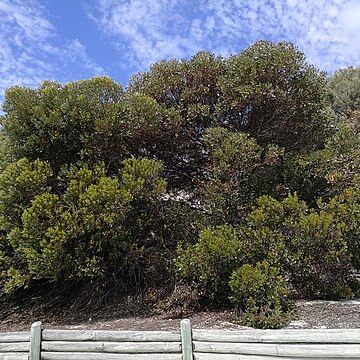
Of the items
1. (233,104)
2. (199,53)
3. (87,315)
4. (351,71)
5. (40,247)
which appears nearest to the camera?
(40,247)

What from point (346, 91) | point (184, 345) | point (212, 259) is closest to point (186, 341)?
point (184, 345)

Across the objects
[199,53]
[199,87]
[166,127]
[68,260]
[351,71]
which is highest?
[351,71]

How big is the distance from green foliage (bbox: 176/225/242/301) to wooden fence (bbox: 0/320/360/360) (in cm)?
277

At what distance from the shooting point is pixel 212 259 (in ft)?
22.9

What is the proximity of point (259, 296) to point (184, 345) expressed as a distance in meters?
2.74

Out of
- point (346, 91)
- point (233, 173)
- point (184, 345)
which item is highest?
point (346, 91)

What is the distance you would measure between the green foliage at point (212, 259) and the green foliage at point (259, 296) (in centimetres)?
26

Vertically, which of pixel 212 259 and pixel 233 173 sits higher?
pixel 233 173

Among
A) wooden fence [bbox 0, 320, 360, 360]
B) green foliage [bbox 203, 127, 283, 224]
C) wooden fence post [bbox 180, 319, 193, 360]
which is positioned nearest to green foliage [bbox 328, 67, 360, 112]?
green foliage [bbox 203, 127, 283, 224]

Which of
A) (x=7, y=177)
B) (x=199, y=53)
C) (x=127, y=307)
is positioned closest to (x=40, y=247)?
(x=7, y=177)

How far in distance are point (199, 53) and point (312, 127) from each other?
119 inches

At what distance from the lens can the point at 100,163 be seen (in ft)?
25.3

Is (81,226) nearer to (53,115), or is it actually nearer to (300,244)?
(53,115)

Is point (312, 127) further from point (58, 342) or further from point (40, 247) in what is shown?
point (58, 342)
